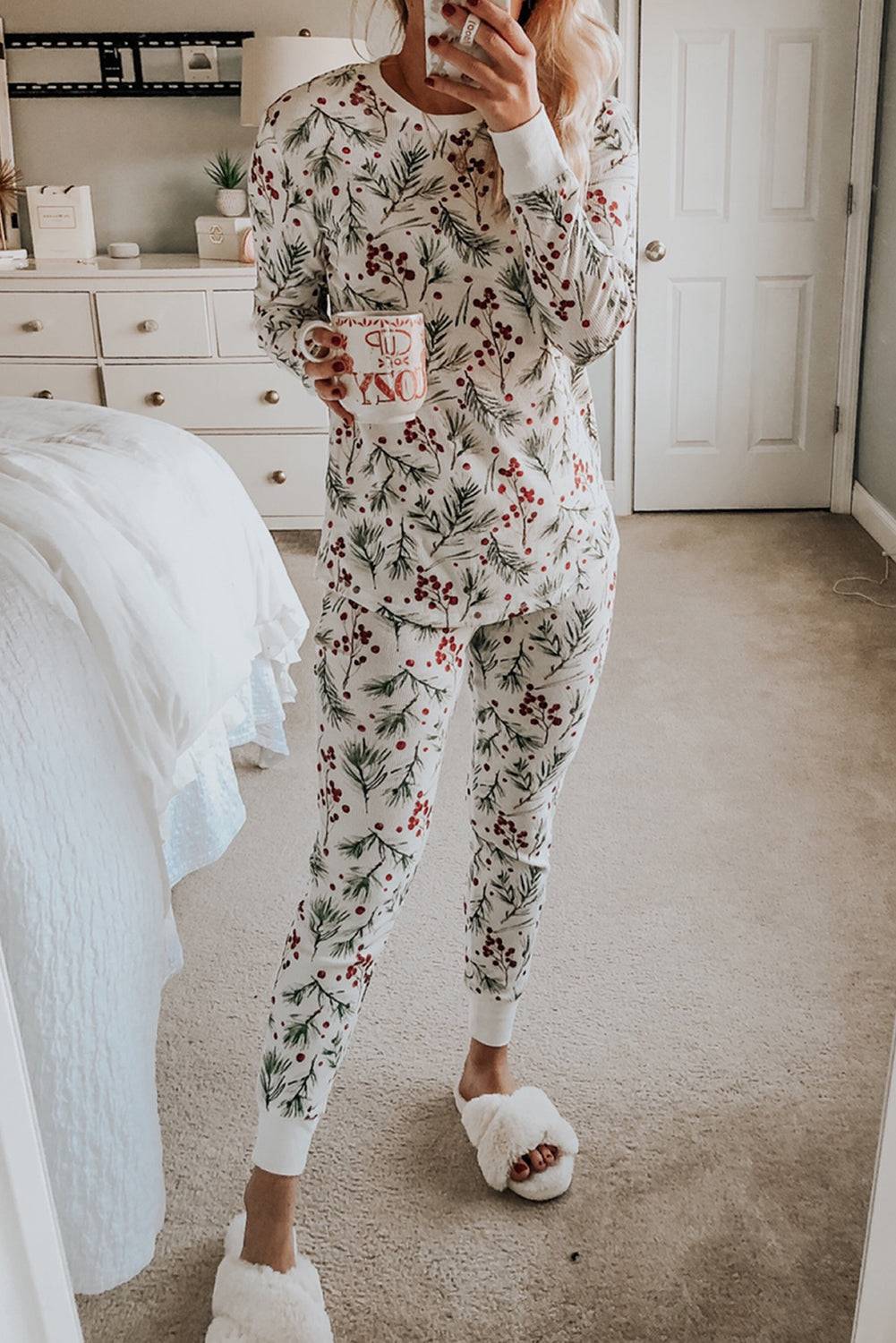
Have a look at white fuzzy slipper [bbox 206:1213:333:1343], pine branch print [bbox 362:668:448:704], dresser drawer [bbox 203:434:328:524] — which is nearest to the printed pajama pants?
pine branch print [bbox 362:668:448:704]

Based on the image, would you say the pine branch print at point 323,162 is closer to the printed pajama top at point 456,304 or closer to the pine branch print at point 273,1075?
the printed pajama top at point 456,304

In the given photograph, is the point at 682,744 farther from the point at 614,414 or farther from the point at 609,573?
the point at 614,414

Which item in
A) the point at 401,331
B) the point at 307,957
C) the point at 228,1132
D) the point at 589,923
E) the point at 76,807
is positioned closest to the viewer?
the point at 401,331

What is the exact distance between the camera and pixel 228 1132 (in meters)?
1.48

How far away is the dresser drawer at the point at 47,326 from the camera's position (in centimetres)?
365

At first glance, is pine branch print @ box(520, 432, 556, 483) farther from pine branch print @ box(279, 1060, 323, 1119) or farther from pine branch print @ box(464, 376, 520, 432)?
pine branch print @ box(279, 1060, 323, 1119)

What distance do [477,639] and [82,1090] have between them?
58 centimetres

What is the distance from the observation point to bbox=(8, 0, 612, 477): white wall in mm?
3881

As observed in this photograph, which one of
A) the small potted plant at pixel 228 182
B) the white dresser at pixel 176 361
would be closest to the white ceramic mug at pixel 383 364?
the white dresser at pixel 176 361

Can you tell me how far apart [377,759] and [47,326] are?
2.99m

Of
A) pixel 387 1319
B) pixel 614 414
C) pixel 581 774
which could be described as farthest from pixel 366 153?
pixel 614 414

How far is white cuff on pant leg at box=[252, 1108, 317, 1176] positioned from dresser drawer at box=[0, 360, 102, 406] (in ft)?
9.66

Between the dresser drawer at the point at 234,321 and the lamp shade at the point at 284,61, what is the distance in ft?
1.55

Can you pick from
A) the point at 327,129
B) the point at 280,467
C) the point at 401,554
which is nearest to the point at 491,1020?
the point at 401,554
